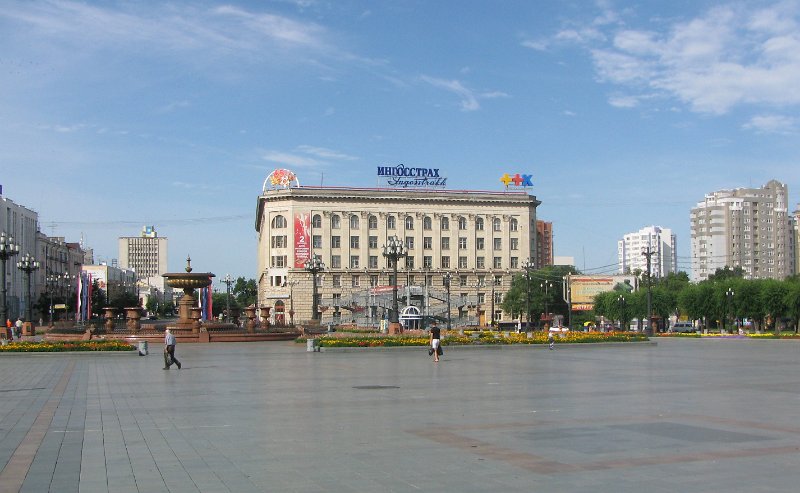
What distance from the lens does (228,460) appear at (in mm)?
10273

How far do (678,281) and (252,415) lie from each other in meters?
120

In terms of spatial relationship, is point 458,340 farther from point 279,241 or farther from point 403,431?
point 279,241

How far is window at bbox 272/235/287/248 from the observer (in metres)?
111

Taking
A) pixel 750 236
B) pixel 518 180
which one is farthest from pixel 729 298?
pixel 750 236

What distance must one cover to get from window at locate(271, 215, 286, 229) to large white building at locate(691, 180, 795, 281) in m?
109

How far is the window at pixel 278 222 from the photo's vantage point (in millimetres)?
111375

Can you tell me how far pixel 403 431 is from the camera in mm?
12617

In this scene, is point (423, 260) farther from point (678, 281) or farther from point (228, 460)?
point (228, 460)

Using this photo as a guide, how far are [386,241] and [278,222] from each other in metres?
14.3

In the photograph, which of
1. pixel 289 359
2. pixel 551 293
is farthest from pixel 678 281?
pixel 289 359

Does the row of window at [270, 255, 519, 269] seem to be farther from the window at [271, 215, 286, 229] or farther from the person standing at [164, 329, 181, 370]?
the person standing at [164, 329, 181, 370]

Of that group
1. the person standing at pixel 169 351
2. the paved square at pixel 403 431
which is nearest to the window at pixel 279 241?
the person standing at pixel 169 351

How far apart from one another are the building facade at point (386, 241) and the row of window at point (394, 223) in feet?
0.43

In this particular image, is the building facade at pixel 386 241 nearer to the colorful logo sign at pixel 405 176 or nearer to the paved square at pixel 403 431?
the colorful logo sign at pixel 405 176
